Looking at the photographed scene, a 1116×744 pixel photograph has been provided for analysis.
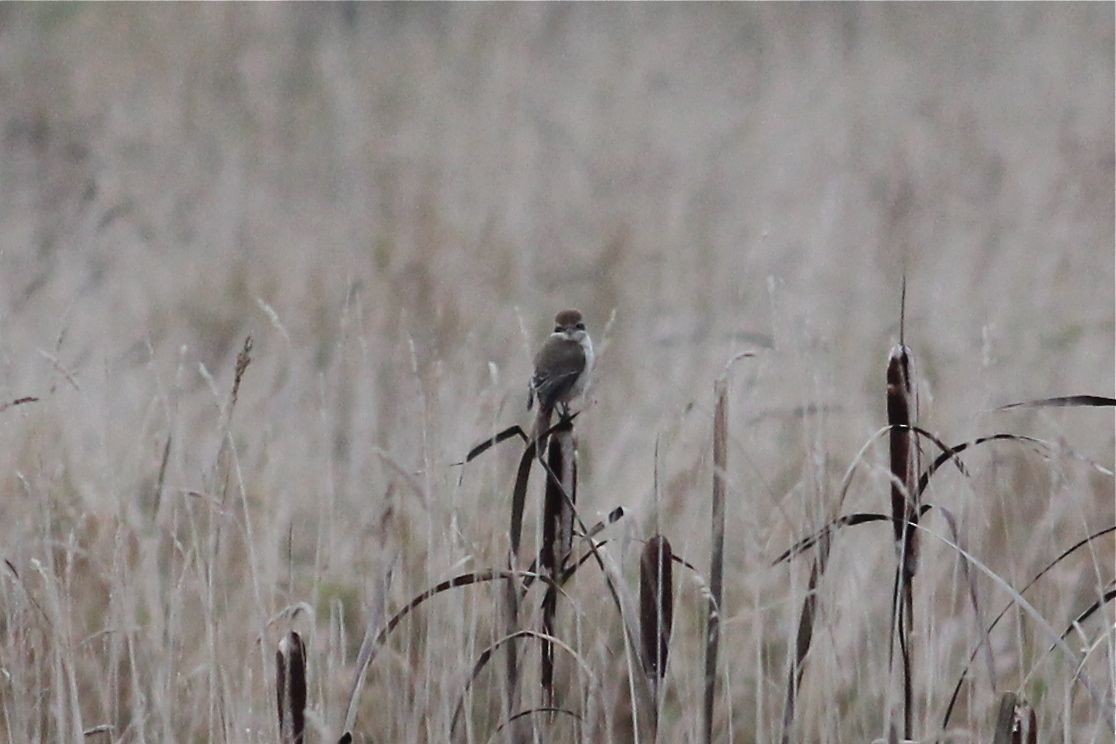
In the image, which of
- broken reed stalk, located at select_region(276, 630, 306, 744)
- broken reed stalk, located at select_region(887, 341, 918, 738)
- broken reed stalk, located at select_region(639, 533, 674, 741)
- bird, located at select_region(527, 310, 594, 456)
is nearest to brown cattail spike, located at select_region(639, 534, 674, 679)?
broken reed stalk, located at select_region(639, 533, 674, 741)

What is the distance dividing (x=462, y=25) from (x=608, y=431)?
3.19m

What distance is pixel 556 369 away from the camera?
2113mm

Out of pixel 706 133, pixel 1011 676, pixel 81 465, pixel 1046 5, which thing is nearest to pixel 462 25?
pixel 706 133

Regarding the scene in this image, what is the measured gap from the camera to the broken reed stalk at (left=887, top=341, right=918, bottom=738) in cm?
120

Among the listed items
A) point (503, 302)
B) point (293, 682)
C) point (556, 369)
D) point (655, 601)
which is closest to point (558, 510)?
point (655, 601)

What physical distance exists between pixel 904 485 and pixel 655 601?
241 millimetres

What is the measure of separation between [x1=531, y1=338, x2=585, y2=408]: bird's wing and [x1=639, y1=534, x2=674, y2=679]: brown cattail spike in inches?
31.1

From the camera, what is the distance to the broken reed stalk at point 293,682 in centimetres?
125

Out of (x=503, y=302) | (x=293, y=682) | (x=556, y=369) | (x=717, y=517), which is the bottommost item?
(x=293, y=682)

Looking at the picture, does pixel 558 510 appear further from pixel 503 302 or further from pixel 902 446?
pixel 503 302

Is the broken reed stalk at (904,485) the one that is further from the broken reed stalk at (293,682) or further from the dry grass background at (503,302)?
the broken reed stalk at (293,682)

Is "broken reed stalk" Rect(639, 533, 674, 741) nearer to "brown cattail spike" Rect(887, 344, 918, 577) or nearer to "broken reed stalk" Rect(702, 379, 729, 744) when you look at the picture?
"broken reed stalk" Rect(702, 379, 729, 744)

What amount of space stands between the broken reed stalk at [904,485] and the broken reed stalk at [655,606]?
0.68 feet

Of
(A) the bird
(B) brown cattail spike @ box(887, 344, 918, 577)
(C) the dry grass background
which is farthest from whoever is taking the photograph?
(A) the bird
